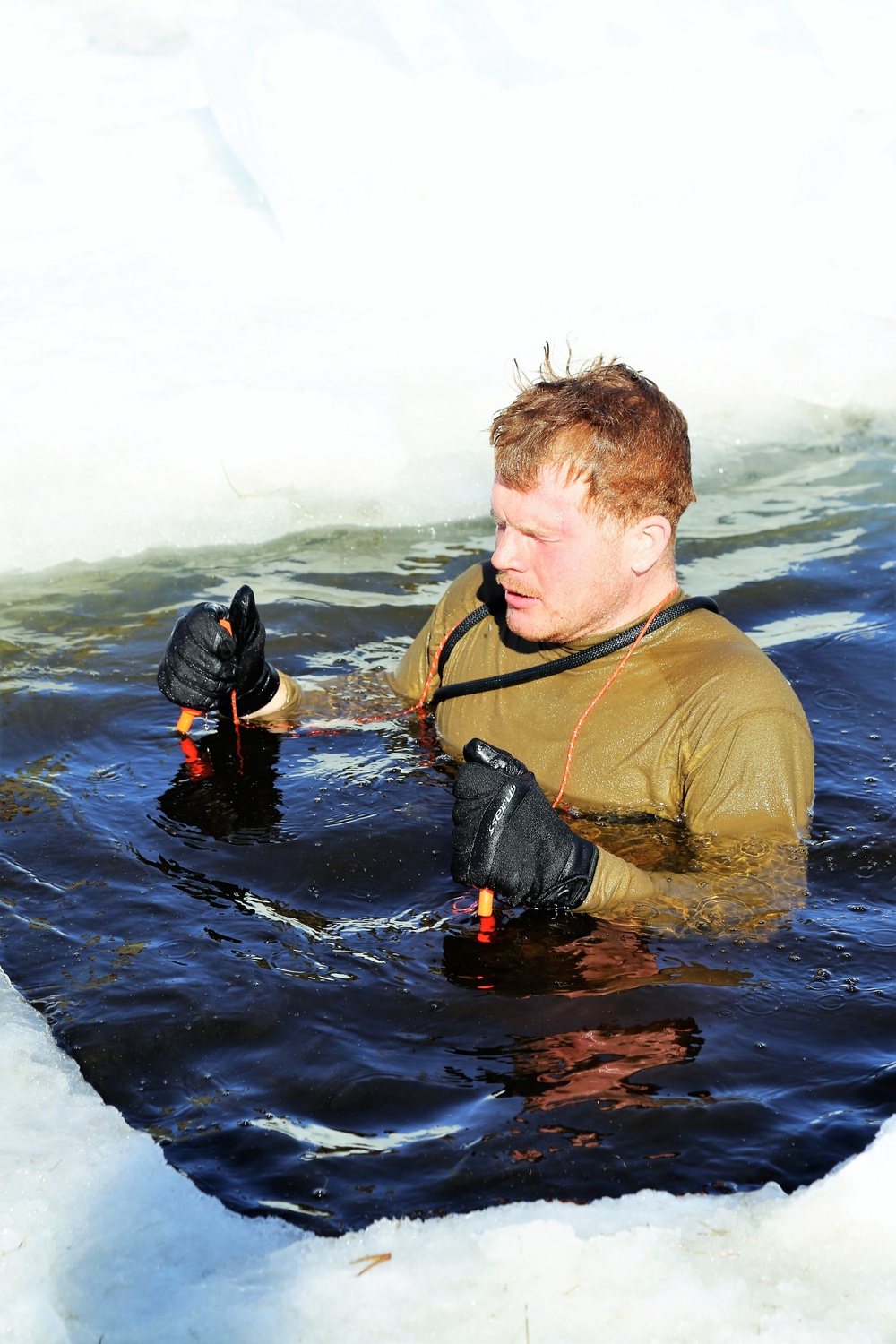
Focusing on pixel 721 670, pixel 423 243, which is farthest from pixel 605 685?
pixel 423 243

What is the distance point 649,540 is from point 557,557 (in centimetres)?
24

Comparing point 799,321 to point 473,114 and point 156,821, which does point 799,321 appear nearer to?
point 473,114

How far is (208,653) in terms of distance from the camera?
366 cm

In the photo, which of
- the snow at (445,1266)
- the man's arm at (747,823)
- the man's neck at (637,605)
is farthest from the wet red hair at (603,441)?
the snow at (445,1266)

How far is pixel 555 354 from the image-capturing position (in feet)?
22.1

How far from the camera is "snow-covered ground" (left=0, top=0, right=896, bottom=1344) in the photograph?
6176 mm

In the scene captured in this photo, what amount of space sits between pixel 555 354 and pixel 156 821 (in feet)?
13.1

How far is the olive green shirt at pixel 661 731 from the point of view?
10.0 feet

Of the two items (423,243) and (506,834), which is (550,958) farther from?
(423,243)

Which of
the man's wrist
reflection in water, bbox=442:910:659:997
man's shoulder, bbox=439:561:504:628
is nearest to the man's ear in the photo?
man's shoulder, bbox=439:561:504:628

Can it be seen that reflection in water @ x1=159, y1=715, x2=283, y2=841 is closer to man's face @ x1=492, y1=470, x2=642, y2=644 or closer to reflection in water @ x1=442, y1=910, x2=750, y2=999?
reflection in water @ x1=442, y1=910, x2=750, y2=999

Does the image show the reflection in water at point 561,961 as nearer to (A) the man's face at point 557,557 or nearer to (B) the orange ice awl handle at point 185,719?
(A) the man's face at point 557,557

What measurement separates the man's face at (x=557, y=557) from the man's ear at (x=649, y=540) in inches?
1.1

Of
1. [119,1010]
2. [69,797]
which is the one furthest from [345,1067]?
[69,797]
